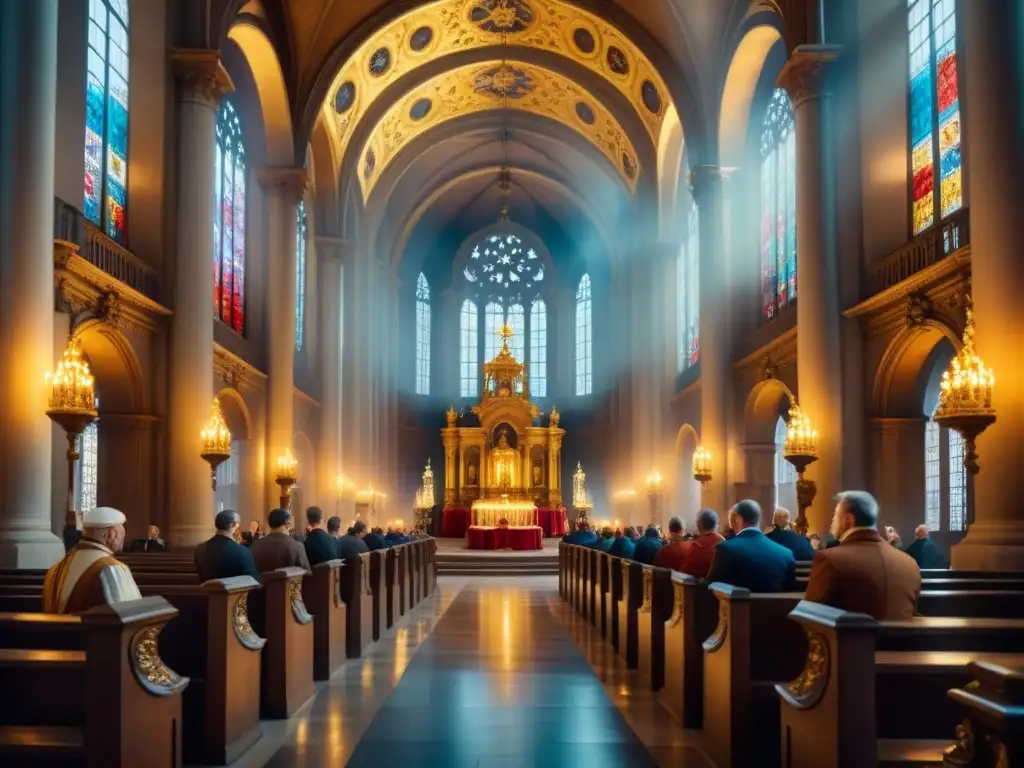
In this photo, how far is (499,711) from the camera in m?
7.89

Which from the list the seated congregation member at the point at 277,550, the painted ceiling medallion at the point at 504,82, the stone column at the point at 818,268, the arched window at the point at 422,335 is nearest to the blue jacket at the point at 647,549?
the stone column at the point at 818,268

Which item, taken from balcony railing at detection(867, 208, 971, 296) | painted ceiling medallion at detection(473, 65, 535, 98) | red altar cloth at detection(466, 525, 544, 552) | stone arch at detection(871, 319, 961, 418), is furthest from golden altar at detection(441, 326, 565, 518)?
balcony railing at detection(867, 208, 971, 296)

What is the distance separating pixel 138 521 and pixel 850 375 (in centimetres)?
1031

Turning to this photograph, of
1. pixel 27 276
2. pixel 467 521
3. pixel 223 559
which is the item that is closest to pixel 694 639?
pixel 223 559

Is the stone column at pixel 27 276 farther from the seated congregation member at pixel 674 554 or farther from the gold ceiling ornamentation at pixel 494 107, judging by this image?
the gold ceiling ornamentation at pixel 494 107

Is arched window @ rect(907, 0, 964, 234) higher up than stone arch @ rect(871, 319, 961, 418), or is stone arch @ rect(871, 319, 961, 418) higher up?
arched window @ rect(907, 0, 964, 234)

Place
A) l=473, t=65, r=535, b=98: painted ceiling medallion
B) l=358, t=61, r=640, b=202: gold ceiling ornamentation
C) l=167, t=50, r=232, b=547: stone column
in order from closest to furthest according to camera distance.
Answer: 1. l=167, t=50, r=232, b=547: stone column
2. l=358, t=61, r=640, b=202: gold ceiling ornamentation
3. l=473, t=65, r=535, b=98: painted ceiling medallion

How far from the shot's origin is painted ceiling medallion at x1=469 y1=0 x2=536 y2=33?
25.9 metres

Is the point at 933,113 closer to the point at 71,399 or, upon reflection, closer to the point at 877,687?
the point at 71,399

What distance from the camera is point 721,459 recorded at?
21.1 metres

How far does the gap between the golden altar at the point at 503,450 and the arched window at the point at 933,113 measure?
21.9 m

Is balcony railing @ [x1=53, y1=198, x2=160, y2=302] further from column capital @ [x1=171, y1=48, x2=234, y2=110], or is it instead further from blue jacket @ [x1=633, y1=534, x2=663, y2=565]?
blue jacket @ [x1=633, y1=534, x2=663, y2=565]

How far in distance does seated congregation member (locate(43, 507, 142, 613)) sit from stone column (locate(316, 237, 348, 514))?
21925 mm

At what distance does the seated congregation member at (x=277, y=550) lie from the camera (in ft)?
30.0
